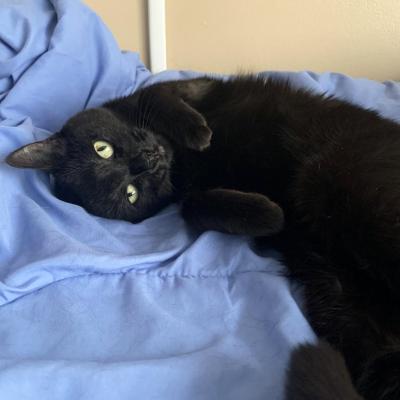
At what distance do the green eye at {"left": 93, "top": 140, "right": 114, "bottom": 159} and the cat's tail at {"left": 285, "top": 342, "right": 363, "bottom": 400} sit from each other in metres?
0.71

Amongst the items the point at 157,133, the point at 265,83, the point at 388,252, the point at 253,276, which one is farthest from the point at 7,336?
the point at 265,83

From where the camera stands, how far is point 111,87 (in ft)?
5.14

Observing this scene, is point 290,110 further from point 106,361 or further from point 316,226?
point 106,361

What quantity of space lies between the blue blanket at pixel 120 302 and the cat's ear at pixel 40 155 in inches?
2.5

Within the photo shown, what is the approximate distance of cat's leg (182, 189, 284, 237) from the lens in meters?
0.97

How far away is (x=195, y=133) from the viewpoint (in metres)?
1.13

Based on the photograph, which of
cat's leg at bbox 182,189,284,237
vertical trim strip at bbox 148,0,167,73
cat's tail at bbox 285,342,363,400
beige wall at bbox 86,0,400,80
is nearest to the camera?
cat's tail at bbox 285,342,363,400

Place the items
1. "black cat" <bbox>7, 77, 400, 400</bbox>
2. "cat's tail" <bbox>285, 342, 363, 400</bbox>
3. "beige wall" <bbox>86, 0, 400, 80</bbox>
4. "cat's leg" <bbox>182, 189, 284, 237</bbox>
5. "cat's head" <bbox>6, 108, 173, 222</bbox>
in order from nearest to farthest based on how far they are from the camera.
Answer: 1. "cat's tail" <bbox>285, 342, 363, 400</bbox>
2. "black cat" <bbox>7, 77, 400, 400</bbox>
3. "cat's leg" <bbox>182, 189, 284, 237</bbox>
4. "cat's head" <bbox>6, 108, 173, 222</bbox>
5. "beige wall" <bbox>86, 0, 400, 80</bbox>

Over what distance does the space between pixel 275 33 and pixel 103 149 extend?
43.5 inches

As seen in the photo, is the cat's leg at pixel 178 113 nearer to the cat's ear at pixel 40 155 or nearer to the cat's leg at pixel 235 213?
the cat's leg at pixel 235 213

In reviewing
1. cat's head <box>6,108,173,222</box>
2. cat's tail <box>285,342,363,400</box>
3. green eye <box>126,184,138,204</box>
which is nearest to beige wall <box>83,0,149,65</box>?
cat's head <box>6,108,173,222</box>

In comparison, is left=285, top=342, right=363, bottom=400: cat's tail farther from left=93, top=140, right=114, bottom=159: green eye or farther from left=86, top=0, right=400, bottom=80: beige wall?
left=86, top=0, right=400, bottom=80: beige wall

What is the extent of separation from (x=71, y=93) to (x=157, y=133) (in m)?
0.43

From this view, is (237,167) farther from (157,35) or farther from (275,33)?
(157,35)
